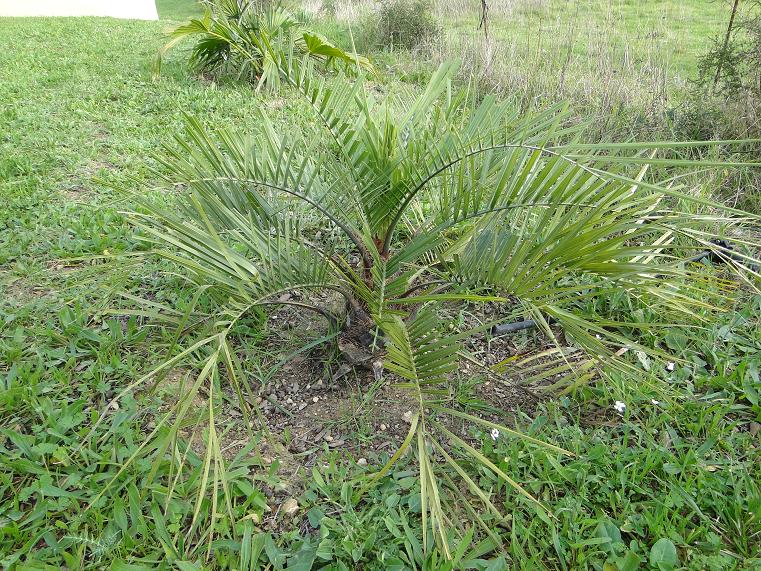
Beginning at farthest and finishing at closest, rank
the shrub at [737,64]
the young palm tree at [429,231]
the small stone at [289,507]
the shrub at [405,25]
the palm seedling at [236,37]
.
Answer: the shrub at [405,25] < the palm seedling at [236,37] < the shrub at [737,64] < the small stone at [289,507] < the young palm tree at [429,231]

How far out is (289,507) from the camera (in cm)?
153

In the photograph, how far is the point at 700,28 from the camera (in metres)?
6.46

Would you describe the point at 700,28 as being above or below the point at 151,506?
above

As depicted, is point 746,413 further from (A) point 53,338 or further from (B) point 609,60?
(B) point 609,60

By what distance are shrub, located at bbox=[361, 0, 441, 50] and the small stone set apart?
Answer: 5676 mm

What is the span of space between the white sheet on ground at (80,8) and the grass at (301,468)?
1041 centimetres

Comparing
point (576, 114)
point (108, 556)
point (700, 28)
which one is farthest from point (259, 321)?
point (700, 28)

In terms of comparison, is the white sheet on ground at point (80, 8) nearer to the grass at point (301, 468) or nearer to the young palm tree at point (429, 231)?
the grass at point (301, 468)

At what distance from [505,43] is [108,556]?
504 centimetres

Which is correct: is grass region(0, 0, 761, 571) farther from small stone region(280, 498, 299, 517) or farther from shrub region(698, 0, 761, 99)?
shrub region(698, 0, 761, 99)

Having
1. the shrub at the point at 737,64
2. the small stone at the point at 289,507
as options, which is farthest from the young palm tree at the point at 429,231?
the shrub at the point at 737,64

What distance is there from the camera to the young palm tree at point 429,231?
1.30 m

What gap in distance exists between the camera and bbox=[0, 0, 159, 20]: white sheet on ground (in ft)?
33.4

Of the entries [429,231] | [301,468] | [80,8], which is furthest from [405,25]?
[80,8]
